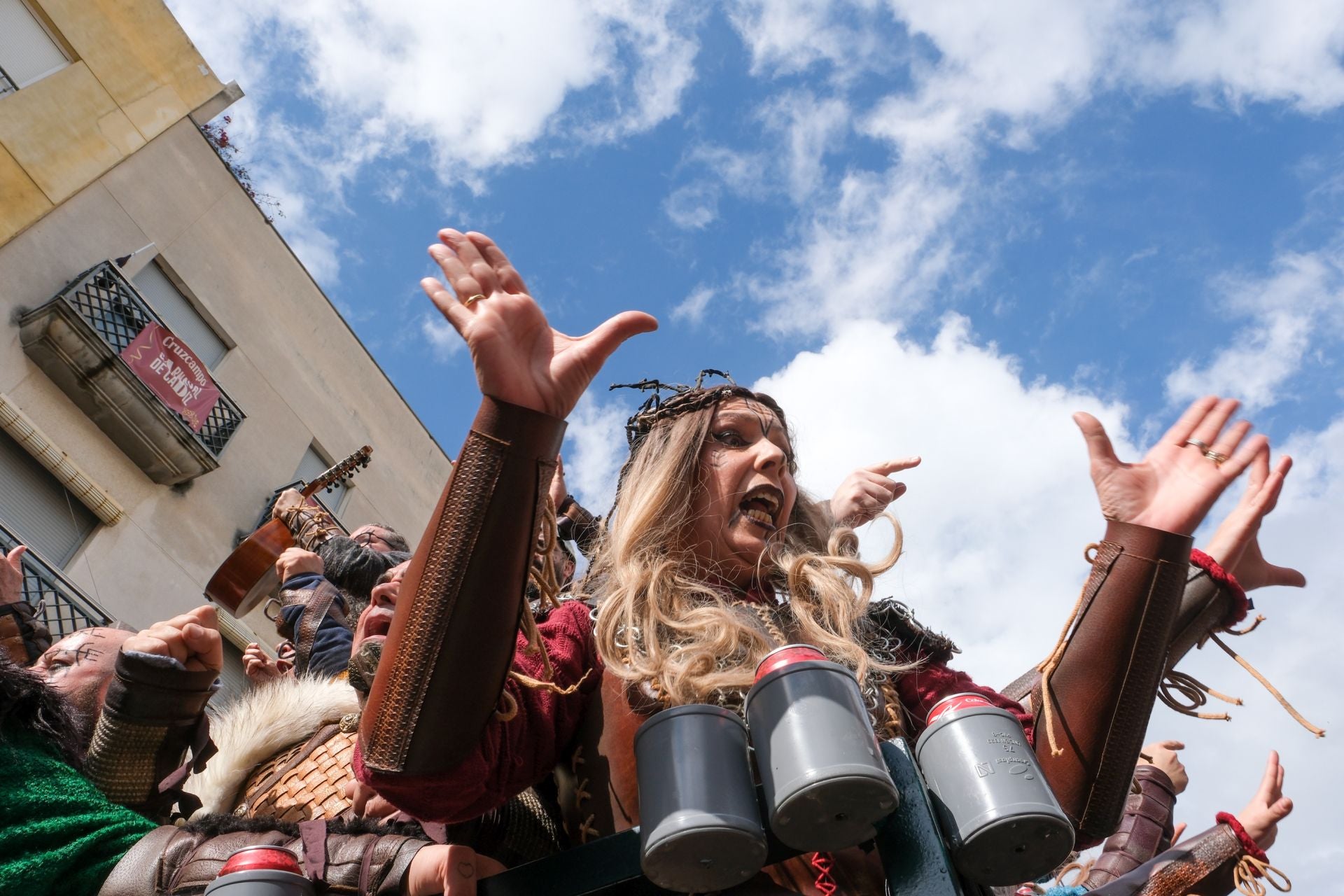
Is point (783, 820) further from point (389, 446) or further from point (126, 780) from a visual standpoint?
point (389, 446)

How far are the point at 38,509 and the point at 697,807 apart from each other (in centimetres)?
929

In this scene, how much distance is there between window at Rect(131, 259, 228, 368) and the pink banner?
37 centimetres

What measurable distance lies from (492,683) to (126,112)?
11.6 meters

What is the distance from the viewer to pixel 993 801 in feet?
5.34

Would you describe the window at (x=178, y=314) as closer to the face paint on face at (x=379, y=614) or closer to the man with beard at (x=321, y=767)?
the man with beard at (x=321, y=767)

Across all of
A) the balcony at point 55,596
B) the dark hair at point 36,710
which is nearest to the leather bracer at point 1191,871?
the dark hair at point 36,710

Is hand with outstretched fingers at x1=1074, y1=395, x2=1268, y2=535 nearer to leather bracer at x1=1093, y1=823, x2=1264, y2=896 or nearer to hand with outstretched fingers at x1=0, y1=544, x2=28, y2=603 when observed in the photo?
leather bracer at x1=1093, y1=823, x2=1264, y2=896

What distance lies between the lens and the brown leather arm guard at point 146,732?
2.60m

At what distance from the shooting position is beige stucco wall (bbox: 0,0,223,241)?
9.99 meters

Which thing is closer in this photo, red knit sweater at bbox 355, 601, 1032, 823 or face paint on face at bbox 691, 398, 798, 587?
red knit sweater at bbox 355, 601, 1032, 823

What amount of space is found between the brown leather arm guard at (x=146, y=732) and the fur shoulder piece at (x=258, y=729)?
13.6 inches

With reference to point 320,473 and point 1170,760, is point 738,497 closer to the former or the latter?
point 1170,760

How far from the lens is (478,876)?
1938 mm

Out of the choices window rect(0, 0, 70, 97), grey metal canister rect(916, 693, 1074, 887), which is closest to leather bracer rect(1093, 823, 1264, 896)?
grey metal canister rect(916, 693, 1074, 887)
